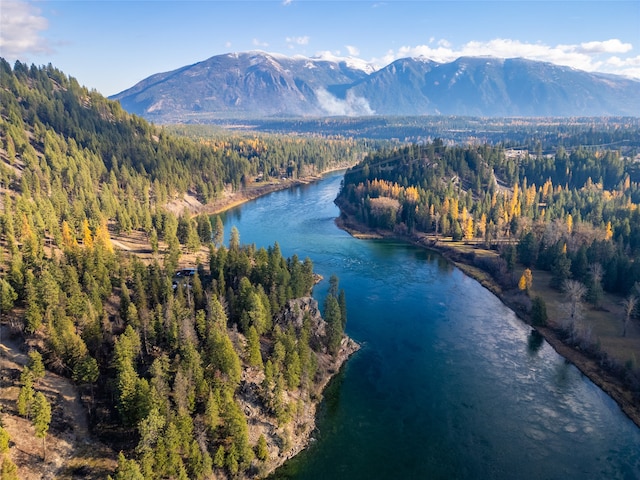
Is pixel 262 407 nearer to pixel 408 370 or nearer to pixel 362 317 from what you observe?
pixel 408 370

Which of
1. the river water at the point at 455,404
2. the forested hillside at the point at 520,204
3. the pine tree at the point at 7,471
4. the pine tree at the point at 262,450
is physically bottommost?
the river water at the point at 455,404

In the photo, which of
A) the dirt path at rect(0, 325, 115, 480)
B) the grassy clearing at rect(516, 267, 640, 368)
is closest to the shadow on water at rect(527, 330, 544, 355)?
the grassy clearing at rect(516, 267, 640, 368)

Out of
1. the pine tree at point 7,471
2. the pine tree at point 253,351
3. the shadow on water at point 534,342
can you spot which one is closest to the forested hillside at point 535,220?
the shadow on water at point 534,342

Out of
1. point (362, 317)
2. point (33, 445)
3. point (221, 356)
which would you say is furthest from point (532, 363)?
point (33, 445)

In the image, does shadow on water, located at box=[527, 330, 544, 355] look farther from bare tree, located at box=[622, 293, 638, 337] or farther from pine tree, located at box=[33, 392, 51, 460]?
pine tree, located at box=[33, 392, 51, 460]

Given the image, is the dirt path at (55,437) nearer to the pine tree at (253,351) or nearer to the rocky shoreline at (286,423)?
the rocky shoreline at (286,423)

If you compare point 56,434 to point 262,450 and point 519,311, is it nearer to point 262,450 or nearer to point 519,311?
point 262,450

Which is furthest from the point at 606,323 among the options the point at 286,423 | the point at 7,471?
the point at 7,471
